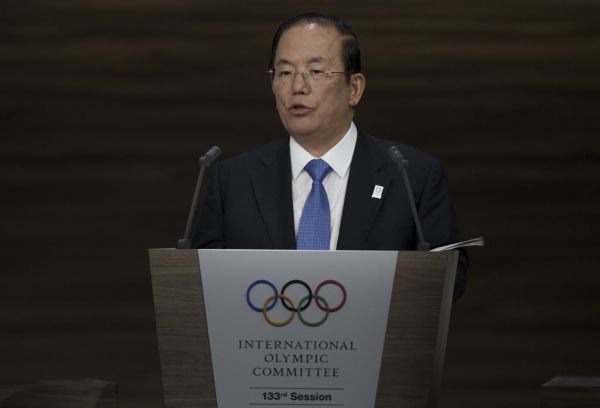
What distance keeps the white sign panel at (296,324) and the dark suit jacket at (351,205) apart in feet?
1.52

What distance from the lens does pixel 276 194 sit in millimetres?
2582

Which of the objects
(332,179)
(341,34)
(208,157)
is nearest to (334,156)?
(332,179)

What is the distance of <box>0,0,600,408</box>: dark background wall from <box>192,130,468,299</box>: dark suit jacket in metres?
1.21

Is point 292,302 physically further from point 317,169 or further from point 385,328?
point 317,169

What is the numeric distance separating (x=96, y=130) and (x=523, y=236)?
151 centimetres

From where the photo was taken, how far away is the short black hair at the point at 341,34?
263 centimetres

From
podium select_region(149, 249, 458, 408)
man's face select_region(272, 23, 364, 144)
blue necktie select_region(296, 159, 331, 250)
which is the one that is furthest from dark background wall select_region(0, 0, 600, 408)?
podium select_region(149, 249, 458, 408)

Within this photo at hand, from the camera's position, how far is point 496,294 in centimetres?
388

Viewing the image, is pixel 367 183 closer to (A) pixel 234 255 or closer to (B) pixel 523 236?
(A) pixel 234 255

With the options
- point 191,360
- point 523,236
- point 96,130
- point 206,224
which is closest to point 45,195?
point 96,130

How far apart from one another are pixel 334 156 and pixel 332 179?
0.06 metres

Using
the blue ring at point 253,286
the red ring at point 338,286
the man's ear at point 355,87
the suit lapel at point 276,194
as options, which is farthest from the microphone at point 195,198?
the man's ear at point 355,87

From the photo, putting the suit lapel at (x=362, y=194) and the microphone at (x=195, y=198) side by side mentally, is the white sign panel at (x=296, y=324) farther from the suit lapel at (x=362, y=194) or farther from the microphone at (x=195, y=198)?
the suit lapel at (x=362, y=194)

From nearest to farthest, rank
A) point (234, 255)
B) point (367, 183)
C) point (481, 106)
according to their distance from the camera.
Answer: point (234, 255), point (367, 183), point (481, 106)
